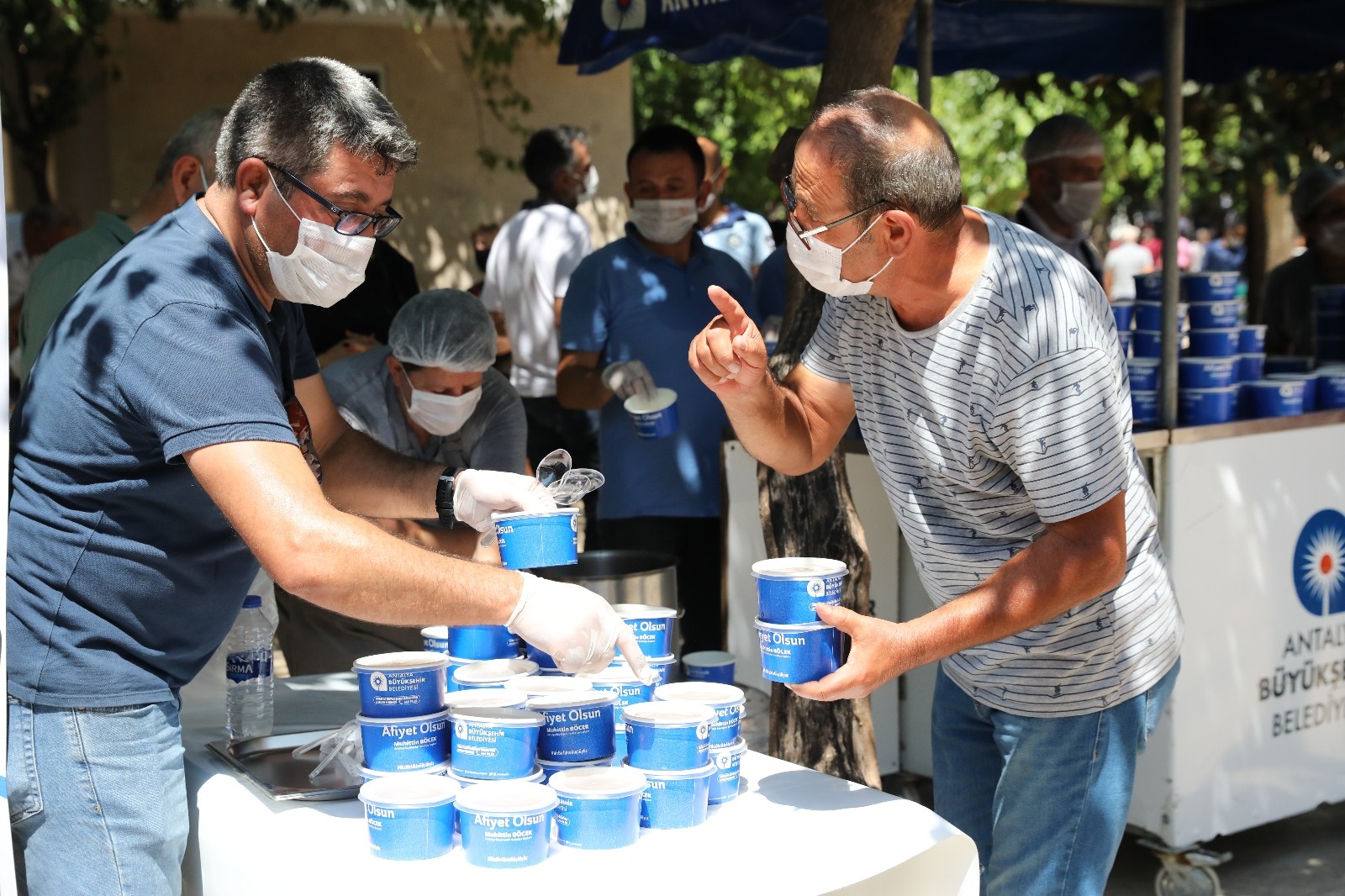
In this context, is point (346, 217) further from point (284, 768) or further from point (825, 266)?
point (284, 768)

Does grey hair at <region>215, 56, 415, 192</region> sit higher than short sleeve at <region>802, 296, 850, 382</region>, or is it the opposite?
grey hair at <region>215, 56, 415, 192</region>

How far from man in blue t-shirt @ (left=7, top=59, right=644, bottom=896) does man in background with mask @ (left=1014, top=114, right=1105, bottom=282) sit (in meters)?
3.83

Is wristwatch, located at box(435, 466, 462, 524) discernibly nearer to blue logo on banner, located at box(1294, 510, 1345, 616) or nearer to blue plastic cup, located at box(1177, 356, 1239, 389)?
blue plastic cup, located at box(1177, 356, 1239, 389)

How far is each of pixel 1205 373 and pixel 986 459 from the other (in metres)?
2.21

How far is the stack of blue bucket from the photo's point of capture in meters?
2.17

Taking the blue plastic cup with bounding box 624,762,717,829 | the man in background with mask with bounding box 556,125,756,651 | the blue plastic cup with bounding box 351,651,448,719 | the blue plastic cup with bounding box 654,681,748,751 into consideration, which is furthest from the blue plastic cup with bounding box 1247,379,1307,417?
the blue plastic cup with bounding box 351,651,448,719

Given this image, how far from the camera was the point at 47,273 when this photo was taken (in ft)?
13.4

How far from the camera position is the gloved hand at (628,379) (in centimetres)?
443

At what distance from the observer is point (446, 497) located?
2855 millimetres

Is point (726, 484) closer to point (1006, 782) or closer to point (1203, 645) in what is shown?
point (1203, 645)

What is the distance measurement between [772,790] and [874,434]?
72 centimetres

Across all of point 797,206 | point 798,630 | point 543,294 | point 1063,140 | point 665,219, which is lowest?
point 798,630

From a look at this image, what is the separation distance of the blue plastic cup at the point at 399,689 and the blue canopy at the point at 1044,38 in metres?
4.11

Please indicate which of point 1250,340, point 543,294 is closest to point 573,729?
point 1250,340
